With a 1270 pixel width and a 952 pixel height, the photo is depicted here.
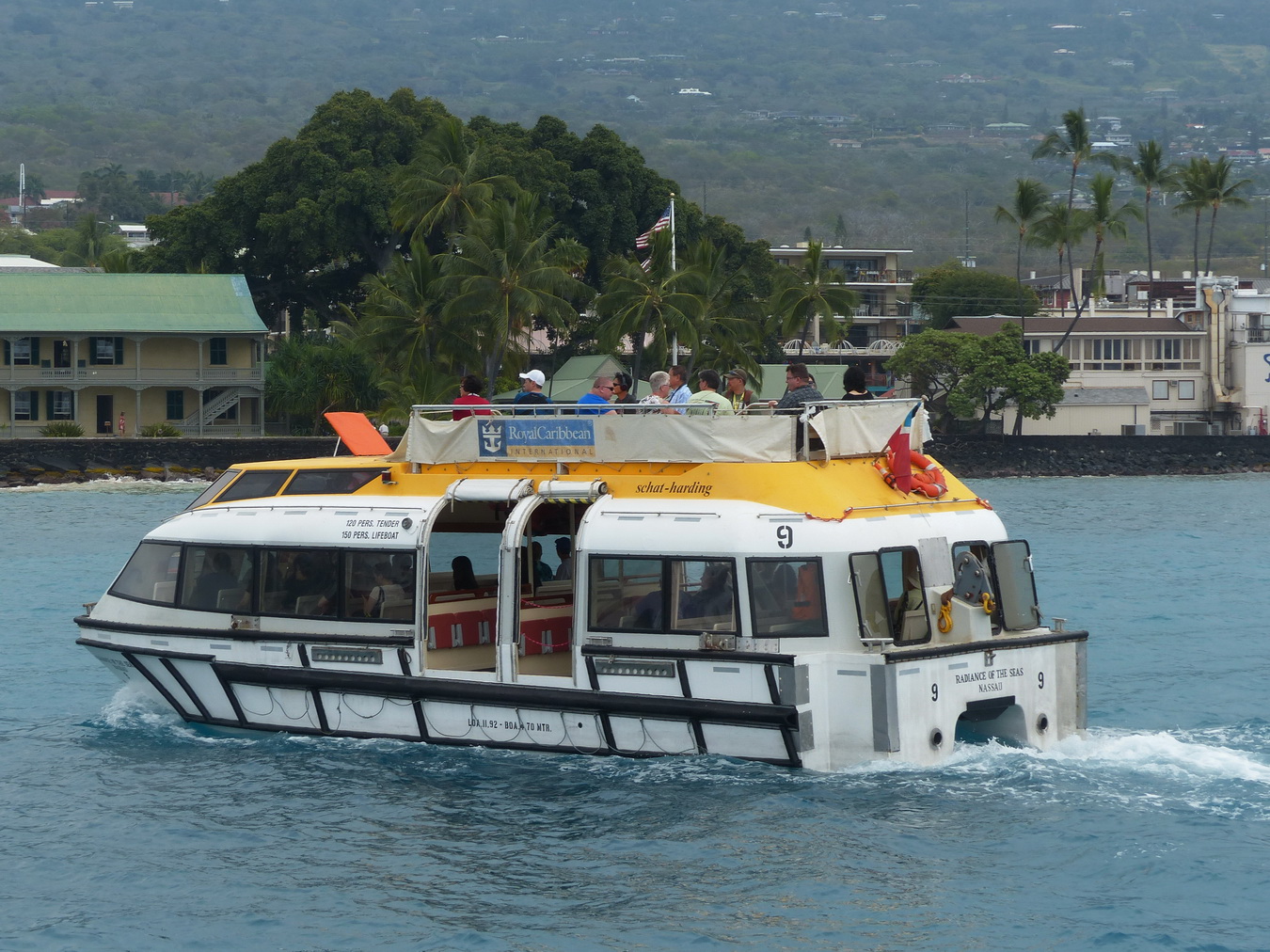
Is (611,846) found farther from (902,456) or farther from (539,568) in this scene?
(539,568)

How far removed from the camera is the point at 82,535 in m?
35.4

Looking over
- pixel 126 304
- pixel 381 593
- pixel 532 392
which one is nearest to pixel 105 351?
pixel 126 304

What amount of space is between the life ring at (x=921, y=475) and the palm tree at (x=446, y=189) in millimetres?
42090

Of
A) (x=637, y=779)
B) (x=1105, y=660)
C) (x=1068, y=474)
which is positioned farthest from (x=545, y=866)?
(x=1068, y=474)

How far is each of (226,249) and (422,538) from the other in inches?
2118

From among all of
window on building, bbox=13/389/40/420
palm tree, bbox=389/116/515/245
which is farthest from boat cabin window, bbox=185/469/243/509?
window on building, bbox=13/389/40/420

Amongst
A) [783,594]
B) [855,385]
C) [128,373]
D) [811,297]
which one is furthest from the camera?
[811,297]

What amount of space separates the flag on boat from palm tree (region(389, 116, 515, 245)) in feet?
139

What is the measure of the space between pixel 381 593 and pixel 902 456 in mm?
4461

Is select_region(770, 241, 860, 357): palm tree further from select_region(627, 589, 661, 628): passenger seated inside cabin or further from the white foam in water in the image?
select_region(627, 589, 661, 628): passenger seated inside cabin

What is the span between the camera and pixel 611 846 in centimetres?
1120

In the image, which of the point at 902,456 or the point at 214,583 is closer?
the point at 902,456

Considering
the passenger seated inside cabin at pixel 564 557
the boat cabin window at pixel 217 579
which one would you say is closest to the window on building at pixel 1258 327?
the passenger seated inside cabin at pixel 564 557

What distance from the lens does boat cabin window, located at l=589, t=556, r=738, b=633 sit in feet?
40.0
